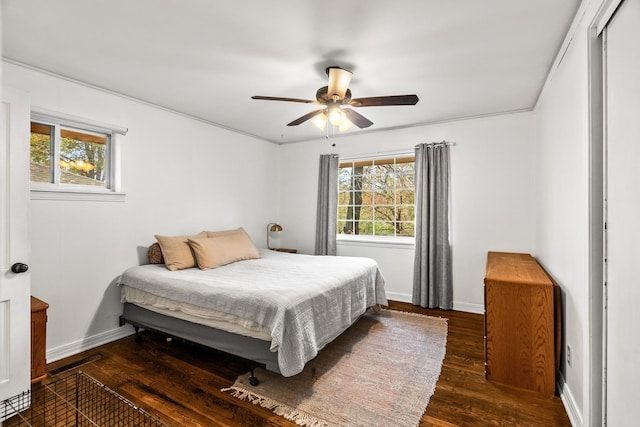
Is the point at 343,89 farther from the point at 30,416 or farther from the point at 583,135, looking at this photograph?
the point at 30,416

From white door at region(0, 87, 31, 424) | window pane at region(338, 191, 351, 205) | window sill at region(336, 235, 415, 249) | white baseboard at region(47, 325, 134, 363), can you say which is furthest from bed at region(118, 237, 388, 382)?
window pane at region(338, 191, 351, 205)

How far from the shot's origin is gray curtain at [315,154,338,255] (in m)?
4.76

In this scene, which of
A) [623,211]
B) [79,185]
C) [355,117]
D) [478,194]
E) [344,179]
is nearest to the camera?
[623,211]

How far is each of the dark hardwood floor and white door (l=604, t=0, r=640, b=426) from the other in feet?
2.20

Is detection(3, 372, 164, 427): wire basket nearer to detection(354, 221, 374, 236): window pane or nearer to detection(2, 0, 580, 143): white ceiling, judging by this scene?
detection(2, 0, 580, 143): white ceiling

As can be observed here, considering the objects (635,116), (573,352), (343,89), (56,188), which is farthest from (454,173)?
(56,188)

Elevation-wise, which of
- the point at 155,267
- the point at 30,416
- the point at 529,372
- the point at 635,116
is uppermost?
the point at 635,116

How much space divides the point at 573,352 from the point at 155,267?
3485 mm

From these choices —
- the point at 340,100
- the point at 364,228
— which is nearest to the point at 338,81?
the point at 340,100

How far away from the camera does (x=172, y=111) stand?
3619 mm

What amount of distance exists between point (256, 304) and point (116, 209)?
1.97 m

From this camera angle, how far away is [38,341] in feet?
7.25

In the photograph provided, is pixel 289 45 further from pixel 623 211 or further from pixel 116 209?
pixel 116 209

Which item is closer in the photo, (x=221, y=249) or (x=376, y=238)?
(x=221, y=249)
